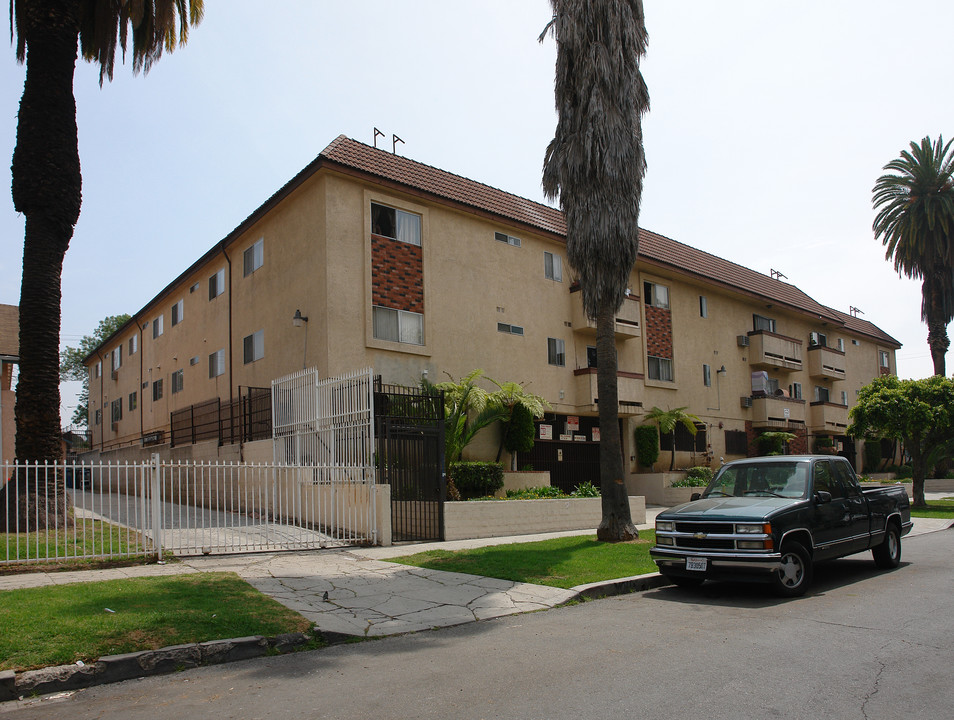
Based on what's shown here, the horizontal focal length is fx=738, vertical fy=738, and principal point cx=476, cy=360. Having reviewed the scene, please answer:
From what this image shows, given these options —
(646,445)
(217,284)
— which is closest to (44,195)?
(217,284)

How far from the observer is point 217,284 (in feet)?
85.5

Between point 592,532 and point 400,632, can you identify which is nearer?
point 400,632

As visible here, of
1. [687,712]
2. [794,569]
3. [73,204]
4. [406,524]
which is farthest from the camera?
[406,524]

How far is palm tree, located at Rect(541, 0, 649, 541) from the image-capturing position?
14148mm

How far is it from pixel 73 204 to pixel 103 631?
30.7ft

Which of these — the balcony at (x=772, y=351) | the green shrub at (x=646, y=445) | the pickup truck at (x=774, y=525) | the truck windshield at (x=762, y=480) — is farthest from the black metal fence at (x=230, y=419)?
the balcony at (x=772, y=351)

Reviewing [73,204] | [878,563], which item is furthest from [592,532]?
[73,204]

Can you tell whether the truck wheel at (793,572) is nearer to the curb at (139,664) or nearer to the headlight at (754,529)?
the headlight at (754,529)

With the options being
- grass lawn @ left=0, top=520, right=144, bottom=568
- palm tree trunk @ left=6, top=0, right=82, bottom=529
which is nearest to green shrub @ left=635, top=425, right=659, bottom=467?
grass lawn @ left=0, top=520, right=144, bottom=568

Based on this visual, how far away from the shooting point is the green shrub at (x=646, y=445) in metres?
26.9

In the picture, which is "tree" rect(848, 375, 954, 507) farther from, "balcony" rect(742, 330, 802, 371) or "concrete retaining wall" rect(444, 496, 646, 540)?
"concrete retaining wall" rect(444, 496, 646, 540)

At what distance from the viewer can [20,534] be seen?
11.8m

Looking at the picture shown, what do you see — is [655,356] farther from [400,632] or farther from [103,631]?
[103,631]

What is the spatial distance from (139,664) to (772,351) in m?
32.4
